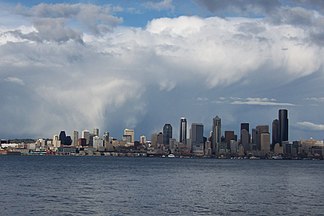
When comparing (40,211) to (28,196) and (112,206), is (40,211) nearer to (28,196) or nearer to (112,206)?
(112,206)

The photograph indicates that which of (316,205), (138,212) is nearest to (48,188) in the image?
(138,212)

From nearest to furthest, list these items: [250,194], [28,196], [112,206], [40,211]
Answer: [40,211] → [112,206] → [28,196] → [250,194]

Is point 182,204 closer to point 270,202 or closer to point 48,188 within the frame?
point 270,202

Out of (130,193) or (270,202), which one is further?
(130,193)

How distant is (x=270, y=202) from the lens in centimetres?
7612

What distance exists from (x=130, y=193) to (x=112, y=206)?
17.7 meters

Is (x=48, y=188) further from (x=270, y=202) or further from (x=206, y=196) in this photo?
(x=270, y=202)

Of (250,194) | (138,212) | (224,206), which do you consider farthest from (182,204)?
(250,194)

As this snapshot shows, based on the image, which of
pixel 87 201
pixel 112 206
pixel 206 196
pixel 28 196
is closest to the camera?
pixel 112 206

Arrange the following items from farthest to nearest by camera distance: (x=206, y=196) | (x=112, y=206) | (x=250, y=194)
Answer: (x=250, y=194)
(x=206, y=196)
(x=112, y=206)

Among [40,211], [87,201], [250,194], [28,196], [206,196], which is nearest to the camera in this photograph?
[40,211]

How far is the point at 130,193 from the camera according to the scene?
278 ft

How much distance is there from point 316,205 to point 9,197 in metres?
40.9

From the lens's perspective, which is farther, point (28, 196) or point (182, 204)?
point (28, 196)
